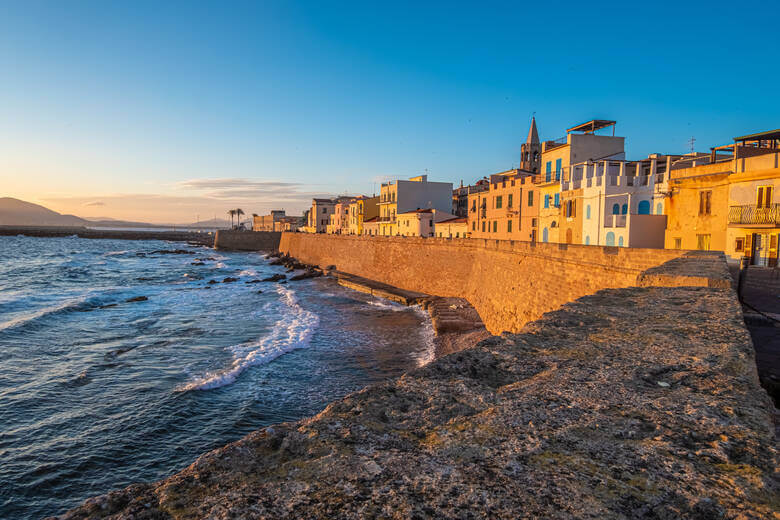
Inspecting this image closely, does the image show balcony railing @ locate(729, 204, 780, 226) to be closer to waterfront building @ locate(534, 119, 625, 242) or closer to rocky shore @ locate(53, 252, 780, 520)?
waterfront building @ locate(534, 119, 625, 242)

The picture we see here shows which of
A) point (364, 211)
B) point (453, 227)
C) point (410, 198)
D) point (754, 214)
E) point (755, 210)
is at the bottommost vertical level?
point (453, 227)

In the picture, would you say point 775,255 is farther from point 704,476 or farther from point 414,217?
point 414,217

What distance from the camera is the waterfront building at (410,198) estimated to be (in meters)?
56.4

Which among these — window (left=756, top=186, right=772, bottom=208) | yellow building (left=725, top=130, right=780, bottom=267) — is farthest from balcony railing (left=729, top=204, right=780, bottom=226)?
window (left=756, top=186, right=772, bottom=208)

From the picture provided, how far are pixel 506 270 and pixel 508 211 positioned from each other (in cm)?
1890

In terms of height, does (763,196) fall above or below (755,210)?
above

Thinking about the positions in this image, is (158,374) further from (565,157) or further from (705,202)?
(565,157)

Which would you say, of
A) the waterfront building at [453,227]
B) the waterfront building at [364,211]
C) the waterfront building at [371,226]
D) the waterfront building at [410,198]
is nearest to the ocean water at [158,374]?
the waterfront building at [453,227]

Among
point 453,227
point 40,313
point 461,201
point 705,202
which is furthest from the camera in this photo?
point 461,201

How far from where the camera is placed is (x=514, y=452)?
231cm

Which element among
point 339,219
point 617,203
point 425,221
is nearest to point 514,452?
point 617,203

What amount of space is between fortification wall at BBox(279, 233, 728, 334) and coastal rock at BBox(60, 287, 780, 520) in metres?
5.47

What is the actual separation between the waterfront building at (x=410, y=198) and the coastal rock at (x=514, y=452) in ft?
171

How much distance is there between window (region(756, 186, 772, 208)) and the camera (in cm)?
1859
